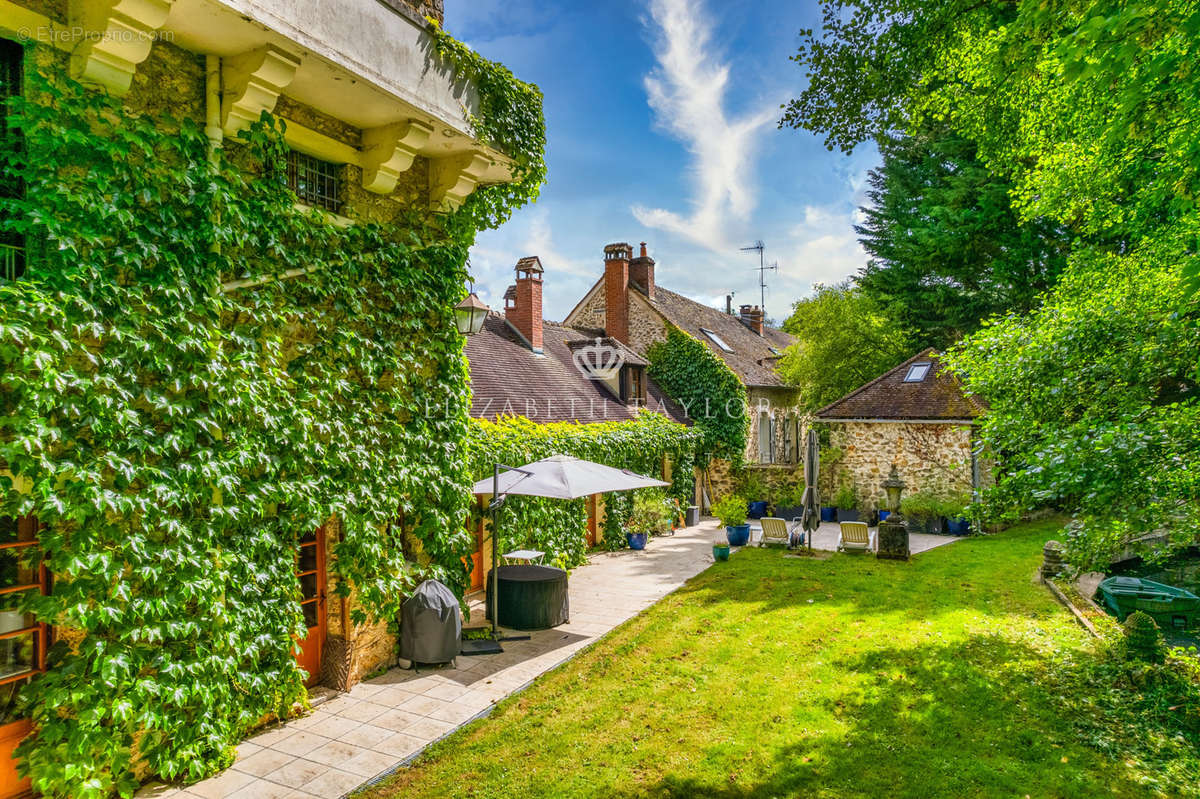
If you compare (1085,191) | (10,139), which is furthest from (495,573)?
(1085,191)

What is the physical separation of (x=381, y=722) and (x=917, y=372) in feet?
62.8

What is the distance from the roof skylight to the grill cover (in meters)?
19.7

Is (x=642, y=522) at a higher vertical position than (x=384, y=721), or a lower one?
higher

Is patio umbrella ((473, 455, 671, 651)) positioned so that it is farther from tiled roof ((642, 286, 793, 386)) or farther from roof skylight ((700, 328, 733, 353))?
roof skylight ((700, 328, 733, 353))

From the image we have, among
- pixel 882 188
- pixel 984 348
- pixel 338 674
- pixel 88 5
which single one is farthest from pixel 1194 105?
pixel 882 188

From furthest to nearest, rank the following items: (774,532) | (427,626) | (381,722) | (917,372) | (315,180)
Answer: (917,372)
(774,532)
(427,626)
(315,180)
(381,722)

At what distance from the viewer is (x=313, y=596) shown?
717 centimetres

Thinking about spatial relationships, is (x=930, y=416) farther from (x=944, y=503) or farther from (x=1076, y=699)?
(x=1076, y=699)

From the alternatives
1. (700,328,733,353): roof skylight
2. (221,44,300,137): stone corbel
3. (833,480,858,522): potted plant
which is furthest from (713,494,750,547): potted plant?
(221,44,300,137): stone corbel

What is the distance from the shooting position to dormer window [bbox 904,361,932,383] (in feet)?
67.2

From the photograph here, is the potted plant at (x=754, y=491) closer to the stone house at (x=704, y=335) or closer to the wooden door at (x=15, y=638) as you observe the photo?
the stone house at (x=704, y=335)

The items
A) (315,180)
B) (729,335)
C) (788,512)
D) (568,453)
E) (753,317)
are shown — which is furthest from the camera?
(753,317)

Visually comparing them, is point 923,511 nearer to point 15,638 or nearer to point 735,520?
point 735,520

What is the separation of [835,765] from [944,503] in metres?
14.9
